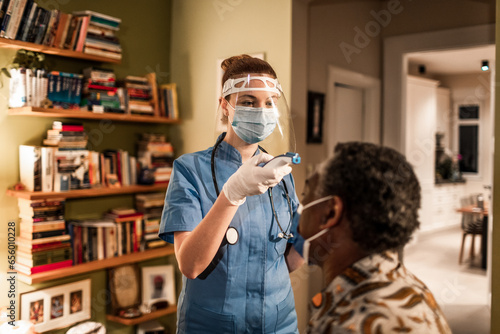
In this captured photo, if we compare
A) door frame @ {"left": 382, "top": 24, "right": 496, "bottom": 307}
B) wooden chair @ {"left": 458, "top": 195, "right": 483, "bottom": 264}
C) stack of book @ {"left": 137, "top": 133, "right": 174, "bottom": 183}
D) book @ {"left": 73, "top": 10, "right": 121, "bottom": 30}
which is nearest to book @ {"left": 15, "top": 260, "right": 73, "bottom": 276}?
stack of book @ {"left": 137, "top": 133, "right": 174, "bottom": 183}

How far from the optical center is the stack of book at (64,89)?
2250mm

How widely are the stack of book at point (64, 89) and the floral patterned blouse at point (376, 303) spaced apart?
1.88 m

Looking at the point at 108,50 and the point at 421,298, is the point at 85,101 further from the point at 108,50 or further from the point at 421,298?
the point at 421,298

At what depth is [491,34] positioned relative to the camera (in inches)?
97.4

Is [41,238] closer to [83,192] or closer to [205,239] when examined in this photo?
[83,192]

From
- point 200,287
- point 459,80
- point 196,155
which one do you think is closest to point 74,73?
point 196,155

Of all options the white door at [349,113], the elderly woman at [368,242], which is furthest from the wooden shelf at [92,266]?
the elderly woman at [368,242]

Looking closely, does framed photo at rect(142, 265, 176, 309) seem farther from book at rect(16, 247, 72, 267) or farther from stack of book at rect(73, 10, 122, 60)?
stack of book at rect(73, 10, 122, 60)

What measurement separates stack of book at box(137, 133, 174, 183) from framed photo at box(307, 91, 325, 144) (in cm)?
92

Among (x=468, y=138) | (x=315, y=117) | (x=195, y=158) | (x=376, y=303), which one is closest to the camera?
(x=376, y=303)

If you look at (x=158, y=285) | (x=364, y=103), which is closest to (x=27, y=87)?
(x=158, y=285)

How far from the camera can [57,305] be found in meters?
2.40

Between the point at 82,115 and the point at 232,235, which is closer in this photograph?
the point at 232,235

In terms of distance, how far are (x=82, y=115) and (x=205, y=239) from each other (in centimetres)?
165
